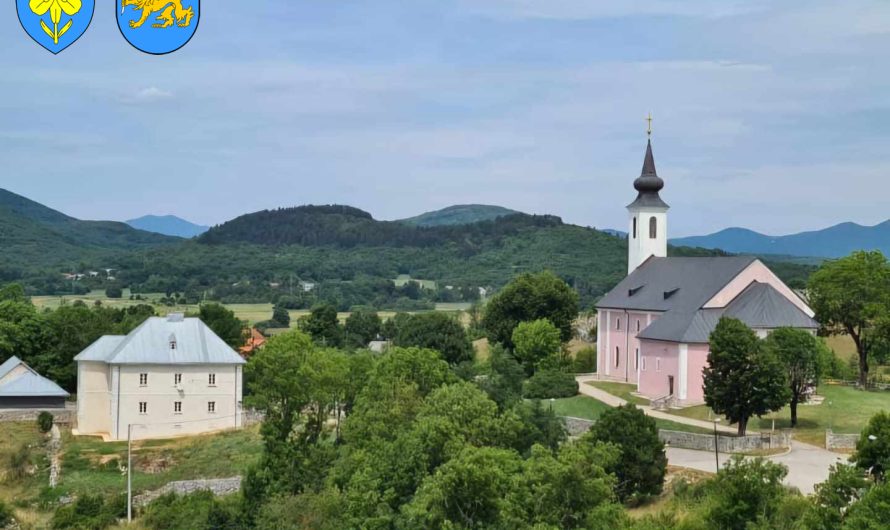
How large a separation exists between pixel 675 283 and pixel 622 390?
601 cm

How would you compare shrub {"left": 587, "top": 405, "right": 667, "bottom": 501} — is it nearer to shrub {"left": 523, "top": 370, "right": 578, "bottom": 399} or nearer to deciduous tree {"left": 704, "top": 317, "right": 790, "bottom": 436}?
deciduous tree {"left": 704, "top": 317, "right": 790, "bottom": 436}

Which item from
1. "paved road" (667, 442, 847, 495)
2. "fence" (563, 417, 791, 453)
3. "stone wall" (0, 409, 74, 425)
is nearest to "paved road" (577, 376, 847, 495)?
"paved road" (667, 442, 847, 495)

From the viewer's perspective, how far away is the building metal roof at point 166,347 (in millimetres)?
49969


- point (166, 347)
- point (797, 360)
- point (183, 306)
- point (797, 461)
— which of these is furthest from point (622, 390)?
point (183, 306)

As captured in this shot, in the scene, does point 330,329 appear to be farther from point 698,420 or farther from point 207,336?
point 698,420

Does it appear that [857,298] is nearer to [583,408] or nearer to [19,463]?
[583,408]

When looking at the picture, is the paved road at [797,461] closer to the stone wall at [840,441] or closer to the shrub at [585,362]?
the stone wall at [840,441]

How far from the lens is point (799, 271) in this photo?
14050 centimetres

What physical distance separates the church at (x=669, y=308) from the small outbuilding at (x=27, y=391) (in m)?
28.2

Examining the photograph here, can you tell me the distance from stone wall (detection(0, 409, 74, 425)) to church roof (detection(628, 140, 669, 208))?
31981 millimetres

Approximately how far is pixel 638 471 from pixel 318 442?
13.9 metres

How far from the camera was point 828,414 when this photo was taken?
44.0 m

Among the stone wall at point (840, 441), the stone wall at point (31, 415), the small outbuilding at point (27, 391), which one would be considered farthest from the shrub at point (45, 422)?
the stone wall at point (840, 441)

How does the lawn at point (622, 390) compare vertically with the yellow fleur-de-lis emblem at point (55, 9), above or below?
below
